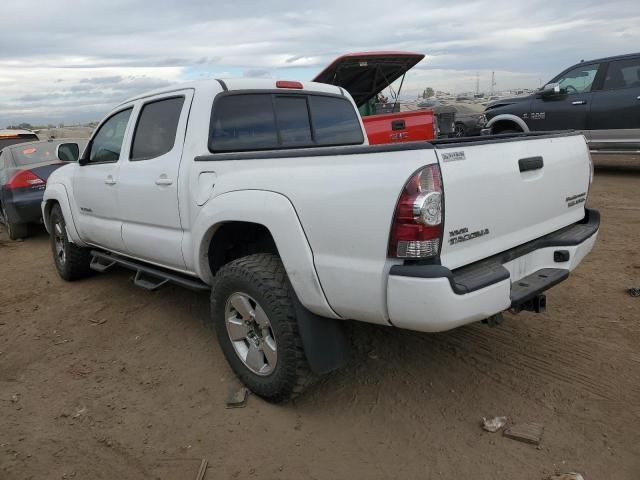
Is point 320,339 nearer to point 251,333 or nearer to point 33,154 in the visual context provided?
point 251,333

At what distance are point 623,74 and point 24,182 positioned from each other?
10022 millimetres

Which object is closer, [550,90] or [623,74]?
[623,74]

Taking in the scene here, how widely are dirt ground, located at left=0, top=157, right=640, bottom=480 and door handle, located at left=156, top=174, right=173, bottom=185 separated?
4.17 ft

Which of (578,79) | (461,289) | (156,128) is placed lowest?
(461,289)

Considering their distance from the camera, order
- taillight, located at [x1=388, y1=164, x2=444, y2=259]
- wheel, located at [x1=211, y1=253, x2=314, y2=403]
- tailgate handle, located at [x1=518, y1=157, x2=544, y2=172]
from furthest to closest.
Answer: wheel, located at [x1=211, y1=253, x2=314, y2=403], tailgate handle, located at [x1=518, y1=157, x2=544, y2=172], taillight, located at [x1=388, y1=164, x2=444, y2=259]

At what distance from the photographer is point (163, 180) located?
3668 mm

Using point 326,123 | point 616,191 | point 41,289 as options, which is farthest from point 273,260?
point 616,191

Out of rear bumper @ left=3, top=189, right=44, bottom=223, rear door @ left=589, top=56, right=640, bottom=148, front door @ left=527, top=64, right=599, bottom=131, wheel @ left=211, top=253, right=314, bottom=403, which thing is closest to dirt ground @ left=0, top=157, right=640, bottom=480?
wheel @ left=211, top=253, right=314, bottom=403

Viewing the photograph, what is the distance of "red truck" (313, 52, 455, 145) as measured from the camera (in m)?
8.35

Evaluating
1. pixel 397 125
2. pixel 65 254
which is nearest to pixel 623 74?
pixel 397 125

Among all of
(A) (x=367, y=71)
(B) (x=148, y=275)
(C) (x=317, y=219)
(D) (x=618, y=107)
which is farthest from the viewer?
(A) (x=367, y=71)

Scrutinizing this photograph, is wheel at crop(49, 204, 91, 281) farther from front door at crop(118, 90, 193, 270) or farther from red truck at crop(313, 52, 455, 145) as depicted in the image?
red truck at crop(313, 52, 455, 145)

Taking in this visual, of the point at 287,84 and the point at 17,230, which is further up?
the point at 287,84

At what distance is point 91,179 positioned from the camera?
4.76 metres
